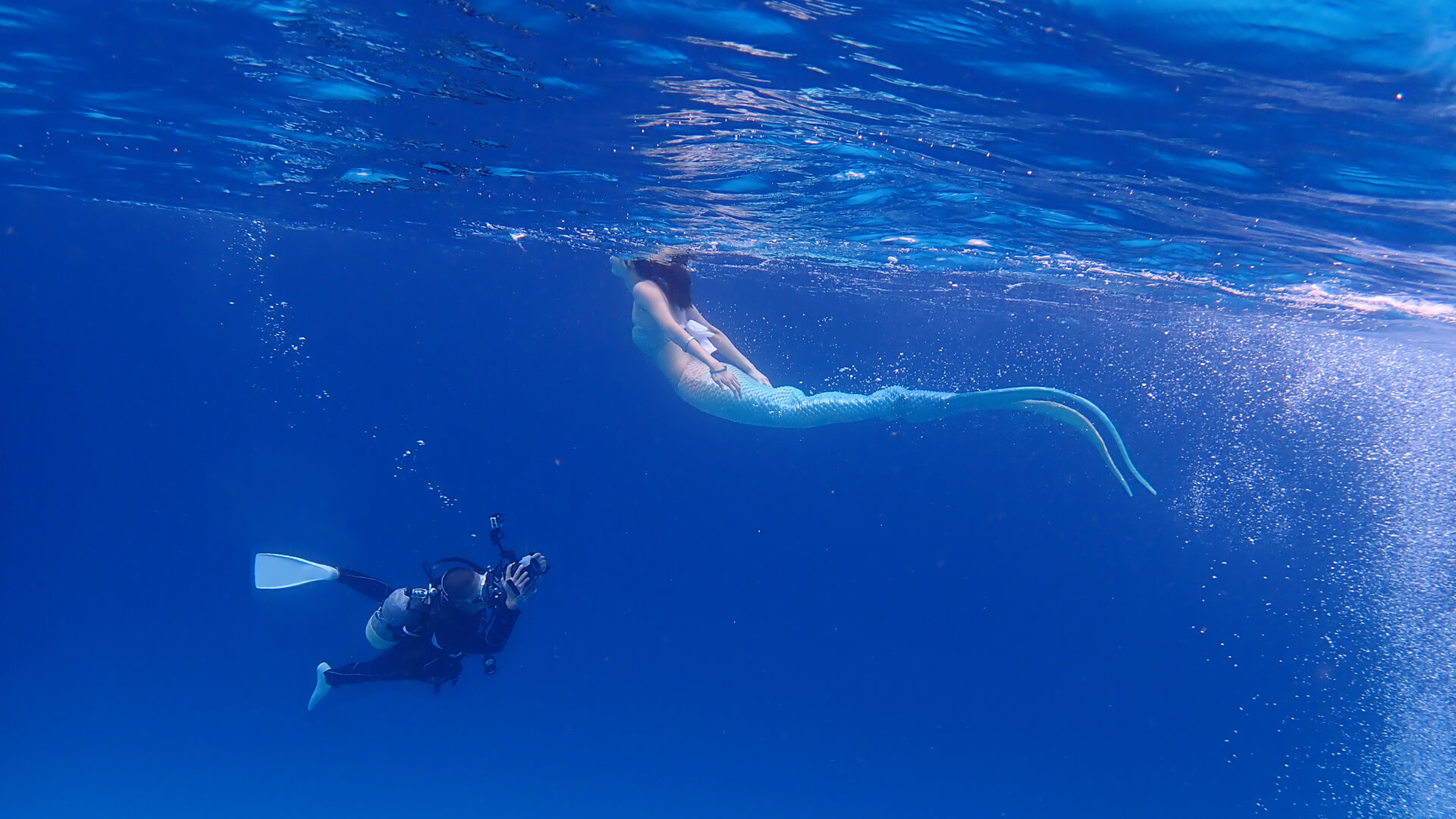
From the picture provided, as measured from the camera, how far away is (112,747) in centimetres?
2223

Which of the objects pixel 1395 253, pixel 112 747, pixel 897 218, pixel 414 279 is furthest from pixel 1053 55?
pixel 414 279

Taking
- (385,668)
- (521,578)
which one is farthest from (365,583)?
(521,578)

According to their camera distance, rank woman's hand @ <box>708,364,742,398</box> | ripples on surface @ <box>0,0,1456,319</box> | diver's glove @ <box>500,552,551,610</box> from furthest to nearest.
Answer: woman's hand @ <box>708,364,742,398</box> < diver's glove @ <box>500,552,551,610</box> < ripples on surface @ <box>0,0,1456,319</box>

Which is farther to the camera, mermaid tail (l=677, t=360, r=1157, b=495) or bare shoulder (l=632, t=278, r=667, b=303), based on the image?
bare shoulder (l=632, t=278, r=667, b=303)

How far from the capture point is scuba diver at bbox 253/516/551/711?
26.8 feet

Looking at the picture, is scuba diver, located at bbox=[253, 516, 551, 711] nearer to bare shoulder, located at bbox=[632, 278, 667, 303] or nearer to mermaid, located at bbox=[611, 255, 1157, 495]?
mermaid, located at bbox=[611, 255, 1157, 495]

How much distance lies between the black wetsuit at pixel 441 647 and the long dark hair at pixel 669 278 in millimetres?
5307

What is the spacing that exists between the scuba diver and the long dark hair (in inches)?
179

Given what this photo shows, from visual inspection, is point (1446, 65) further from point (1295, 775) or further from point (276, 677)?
point (1295, 775)

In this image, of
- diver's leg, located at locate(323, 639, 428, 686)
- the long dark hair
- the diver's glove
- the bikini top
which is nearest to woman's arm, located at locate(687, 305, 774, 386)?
the bikini top

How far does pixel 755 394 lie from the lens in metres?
9.18

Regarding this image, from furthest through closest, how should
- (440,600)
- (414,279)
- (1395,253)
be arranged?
(414,279)
(1395,253)
(440,600)

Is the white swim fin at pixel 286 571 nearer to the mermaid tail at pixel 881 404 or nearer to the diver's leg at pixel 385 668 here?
the diver's leg at pixel 385 668

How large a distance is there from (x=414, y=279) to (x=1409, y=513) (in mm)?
63491
